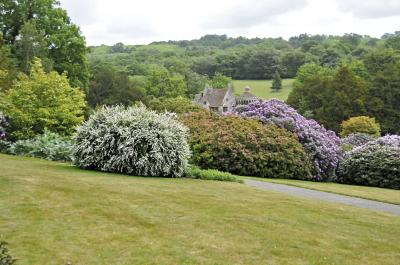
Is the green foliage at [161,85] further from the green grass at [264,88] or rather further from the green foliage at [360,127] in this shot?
the green foliage at [360,127]

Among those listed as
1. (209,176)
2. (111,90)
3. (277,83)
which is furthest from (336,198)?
(277,83)

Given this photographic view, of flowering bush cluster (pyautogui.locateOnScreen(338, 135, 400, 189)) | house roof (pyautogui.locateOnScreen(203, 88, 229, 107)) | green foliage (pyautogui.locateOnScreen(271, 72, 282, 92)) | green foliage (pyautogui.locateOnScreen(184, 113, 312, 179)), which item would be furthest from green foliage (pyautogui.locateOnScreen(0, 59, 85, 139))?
green foliage (pyautogui.locateOnScreen(271, 72, 282, 92))

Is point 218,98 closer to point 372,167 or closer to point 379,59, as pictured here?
point 379,59

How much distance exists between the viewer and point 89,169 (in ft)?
46.4

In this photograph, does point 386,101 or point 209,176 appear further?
point 386,101

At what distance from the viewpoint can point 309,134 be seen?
67.0ft

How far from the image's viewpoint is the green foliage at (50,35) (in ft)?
115

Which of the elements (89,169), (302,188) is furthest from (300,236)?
(89,169)

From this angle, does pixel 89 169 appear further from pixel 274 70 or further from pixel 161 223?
pixel 274 70

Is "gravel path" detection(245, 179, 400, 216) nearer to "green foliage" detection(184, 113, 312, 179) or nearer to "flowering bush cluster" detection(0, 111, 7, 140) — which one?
"green foliage" detection(184, 113, 312, 179)

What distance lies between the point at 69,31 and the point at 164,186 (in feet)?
94.0

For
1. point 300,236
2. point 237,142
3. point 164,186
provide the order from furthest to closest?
point 237,142
point 164,186
point 300,236

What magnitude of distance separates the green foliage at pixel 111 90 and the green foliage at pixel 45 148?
3283 cm

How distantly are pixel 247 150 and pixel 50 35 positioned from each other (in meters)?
24.4
